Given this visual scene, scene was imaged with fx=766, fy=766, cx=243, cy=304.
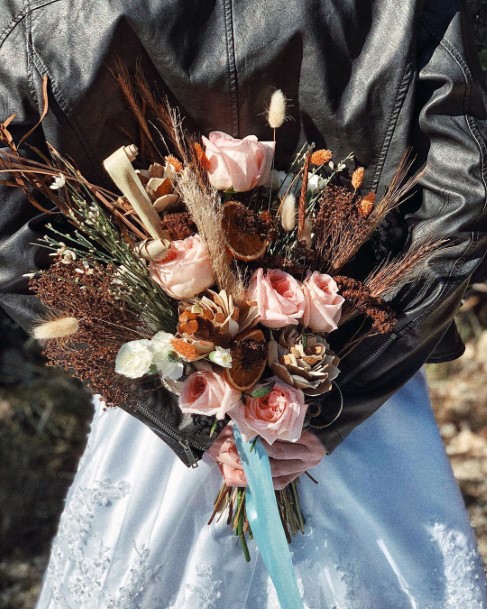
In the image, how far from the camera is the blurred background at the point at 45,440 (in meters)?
3.03

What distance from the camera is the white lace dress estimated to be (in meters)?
1.90

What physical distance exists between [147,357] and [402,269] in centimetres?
54

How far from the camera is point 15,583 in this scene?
115 inches

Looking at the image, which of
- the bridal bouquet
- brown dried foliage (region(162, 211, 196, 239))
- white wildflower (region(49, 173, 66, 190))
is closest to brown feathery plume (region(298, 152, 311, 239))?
the bridal bouquet

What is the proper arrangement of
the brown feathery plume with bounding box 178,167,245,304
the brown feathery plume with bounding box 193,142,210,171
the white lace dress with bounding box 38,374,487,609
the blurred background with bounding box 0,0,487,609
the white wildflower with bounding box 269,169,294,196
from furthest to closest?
the blurred background with bounding box 0,0,487,609
the white lace dress with bounding box 38,374,487,609
the white wildflower with bounding box 269,169,294,196
the brown feathery plume with bounding box 193,142,210,171
the brown feathery plume with bounding box 178,167,245,304

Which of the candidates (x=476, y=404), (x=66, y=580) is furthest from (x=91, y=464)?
(x=476, y=404)

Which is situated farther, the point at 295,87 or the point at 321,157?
the point at 295,87

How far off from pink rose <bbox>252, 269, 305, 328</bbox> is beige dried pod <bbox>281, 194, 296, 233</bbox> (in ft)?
0.30

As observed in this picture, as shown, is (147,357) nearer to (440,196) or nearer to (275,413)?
(275,413)

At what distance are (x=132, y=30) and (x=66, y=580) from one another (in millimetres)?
1360

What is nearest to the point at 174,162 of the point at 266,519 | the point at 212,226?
the point at 212,226

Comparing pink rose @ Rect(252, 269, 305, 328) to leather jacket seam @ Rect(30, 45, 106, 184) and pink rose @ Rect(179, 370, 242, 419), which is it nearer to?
pink rose @ Rect(179, 370, 242, 419)

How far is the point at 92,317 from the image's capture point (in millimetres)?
1475

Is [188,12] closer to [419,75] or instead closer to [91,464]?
[419,75]
